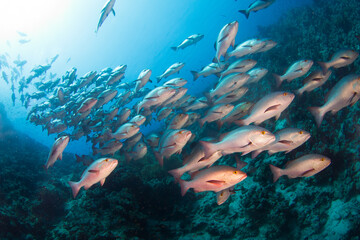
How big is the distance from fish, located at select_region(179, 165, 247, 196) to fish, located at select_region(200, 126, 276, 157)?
35 centimetres

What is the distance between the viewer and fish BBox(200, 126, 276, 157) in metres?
2.80

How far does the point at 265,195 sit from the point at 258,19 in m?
92.4

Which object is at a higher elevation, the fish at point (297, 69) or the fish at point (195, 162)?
the fish at point (297, 69)

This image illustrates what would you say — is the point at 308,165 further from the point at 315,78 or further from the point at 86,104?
the point at 86,104

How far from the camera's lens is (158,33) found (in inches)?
3546

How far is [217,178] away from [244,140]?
750mm

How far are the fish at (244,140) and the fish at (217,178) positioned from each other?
35 centimetres

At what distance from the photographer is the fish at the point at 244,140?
2801mm

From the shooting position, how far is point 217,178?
282 cm

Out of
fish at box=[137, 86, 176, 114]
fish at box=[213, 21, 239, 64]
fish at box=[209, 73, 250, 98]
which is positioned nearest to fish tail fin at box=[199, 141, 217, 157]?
fish at box=[209, 73, 250, 98]

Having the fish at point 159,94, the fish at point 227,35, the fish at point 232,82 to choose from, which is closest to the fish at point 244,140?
the fish at point 232,82

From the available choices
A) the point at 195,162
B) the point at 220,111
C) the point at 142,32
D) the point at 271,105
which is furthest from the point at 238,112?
the point at 142,32

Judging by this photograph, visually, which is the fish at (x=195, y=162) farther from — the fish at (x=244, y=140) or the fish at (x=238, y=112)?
the fish at (x=238, y=112)

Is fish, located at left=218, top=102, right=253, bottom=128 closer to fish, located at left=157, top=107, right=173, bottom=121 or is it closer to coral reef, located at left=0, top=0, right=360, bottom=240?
coral reef, located at left=0, top=0, right=360, bottom=240
